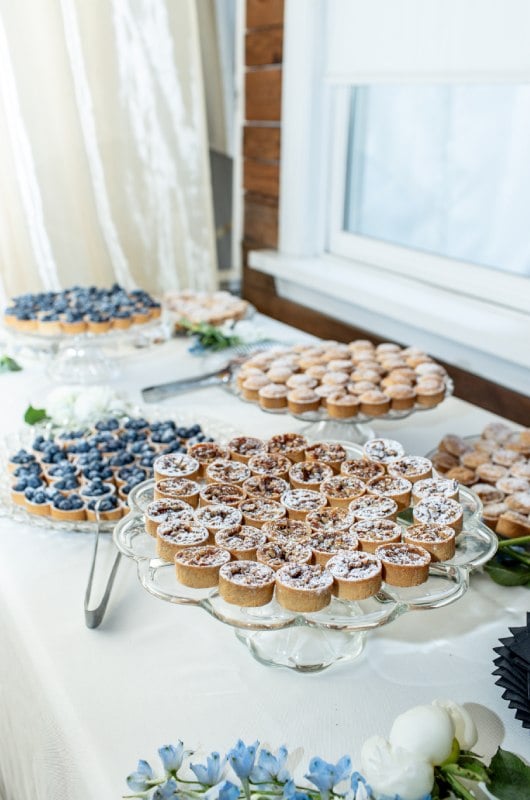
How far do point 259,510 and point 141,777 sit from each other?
0.28 metres

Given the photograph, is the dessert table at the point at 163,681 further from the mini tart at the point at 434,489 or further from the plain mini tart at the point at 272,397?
the plain mini tart at the point at 272,397

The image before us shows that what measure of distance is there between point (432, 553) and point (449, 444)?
1.33 feet

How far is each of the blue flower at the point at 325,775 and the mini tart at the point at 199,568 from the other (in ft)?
Answer: 0.59

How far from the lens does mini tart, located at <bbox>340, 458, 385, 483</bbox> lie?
880 millimetres

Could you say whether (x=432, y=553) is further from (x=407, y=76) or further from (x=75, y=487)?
(x=407, y=76)

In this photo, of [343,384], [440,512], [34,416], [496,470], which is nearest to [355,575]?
[440,512]

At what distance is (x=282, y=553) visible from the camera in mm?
724

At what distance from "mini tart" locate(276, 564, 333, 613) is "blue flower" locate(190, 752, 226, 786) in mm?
131

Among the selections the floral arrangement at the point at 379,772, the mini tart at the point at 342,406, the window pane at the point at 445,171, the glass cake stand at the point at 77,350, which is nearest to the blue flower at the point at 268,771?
the floral arrangement at the point at 379,772

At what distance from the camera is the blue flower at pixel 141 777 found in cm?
61

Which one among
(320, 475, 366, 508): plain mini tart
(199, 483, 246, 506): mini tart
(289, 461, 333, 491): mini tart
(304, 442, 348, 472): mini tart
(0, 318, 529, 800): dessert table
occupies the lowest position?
(0, 318, 529, 800): dessert table

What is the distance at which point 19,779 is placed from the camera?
83 centimetres

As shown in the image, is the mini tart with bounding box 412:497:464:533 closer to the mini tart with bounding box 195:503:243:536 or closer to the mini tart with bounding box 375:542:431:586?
the mini tart with bounding box 375:542:431:586

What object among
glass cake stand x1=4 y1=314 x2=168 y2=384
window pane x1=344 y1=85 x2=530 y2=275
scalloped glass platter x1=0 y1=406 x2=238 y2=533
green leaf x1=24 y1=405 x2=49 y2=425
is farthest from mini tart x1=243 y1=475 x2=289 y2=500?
window pane x1=344 y1=85 x2=530 y2=275
